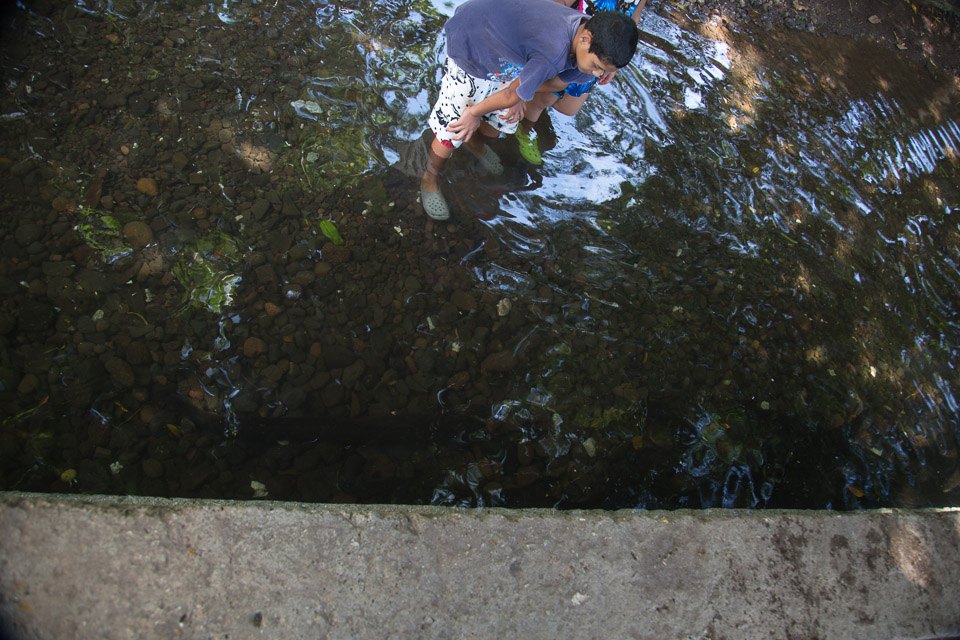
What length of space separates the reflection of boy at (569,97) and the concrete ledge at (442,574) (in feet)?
5.87

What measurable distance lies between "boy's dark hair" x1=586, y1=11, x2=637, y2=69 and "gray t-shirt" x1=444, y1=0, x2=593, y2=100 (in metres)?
0.14

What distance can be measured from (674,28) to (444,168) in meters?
2.24

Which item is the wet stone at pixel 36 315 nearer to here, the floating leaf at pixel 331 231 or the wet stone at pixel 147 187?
the wet stone at pixel 147 187

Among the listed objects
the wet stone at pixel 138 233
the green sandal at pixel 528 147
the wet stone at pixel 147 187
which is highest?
the green sandal at pixel 528 147

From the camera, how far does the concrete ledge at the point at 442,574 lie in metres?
1.43

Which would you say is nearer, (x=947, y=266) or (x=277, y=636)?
(x=277, y=636)

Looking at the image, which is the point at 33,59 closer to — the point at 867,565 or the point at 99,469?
the point at 99,469

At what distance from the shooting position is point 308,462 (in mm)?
2018

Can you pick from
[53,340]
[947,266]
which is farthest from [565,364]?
[947,266]

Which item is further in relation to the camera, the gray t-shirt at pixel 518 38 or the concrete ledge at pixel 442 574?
the gray t-shirt at pixel 518 38

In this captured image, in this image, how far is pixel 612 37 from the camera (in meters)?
1.73

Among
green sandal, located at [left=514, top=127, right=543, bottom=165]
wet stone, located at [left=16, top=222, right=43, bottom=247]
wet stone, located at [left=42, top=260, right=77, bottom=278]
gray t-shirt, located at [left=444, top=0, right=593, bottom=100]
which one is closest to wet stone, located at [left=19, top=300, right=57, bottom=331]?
wet stone, located at [left=42, top=260, right=77, bottom=278]

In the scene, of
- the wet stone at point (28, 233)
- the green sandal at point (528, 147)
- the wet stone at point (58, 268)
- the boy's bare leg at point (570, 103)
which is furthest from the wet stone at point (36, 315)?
the boy's bare leg at point (570, 103)

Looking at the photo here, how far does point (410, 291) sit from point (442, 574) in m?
1.26
